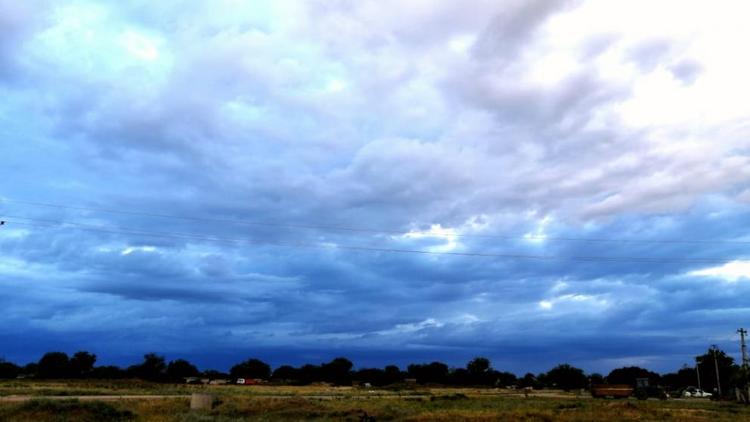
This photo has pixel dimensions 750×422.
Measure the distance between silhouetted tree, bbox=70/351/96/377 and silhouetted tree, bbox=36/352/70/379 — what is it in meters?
1.15

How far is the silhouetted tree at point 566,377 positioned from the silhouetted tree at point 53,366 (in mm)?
125713

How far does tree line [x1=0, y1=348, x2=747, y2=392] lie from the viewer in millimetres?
152875

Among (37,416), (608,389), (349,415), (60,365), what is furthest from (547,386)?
(37,416)

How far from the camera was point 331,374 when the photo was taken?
18288 cm

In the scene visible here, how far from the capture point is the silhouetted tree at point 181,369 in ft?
548

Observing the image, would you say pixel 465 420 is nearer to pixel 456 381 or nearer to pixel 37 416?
pixel 37 416

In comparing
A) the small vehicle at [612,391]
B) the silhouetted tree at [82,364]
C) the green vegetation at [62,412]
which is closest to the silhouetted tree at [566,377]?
the small vehicle at [612,391]

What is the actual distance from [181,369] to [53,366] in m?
29.5

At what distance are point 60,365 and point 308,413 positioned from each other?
5366 inches

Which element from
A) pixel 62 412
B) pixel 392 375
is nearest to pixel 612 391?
pixel 62 412

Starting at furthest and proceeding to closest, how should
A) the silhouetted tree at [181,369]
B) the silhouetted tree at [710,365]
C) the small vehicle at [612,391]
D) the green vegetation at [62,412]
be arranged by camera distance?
the silhouetted tree at [181,369] → the silhouetted tree at [710,365] → the small vehicle at [612,391] → the green vegetation at [62,412]

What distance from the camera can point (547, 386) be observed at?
189625 millimetres

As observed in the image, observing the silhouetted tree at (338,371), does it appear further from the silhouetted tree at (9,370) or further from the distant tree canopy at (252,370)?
the silhouetted tree at (9,370)

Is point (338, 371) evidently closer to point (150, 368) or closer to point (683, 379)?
point (150, 368)
